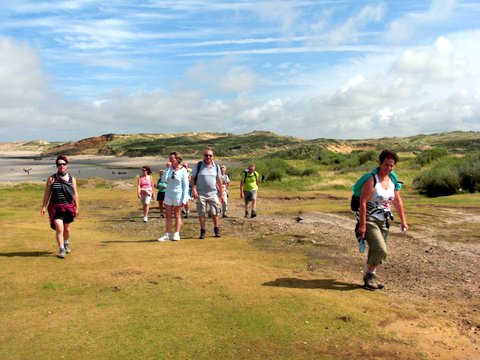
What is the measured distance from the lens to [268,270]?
312 inches

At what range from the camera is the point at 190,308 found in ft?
19.5

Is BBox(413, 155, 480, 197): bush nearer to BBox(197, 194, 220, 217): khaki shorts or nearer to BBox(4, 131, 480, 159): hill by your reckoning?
BBox(197, 194, 220, 217): khaki shorts

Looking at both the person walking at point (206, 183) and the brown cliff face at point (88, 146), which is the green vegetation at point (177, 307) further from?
the brown cliff face at point (88, 146)

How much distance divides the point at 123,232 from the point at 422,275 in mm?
7935

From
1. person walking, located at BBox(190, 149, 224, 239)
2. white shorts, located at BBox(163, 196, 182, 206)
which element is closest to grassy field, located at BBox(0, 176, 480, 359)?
white shorts, located at BBox(163, 196, 182, 206)

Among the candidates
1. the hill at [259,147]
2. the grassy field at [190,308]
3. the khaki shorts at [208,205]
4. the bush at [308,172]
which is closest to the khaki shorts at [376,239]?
the grassy field at [190,308]

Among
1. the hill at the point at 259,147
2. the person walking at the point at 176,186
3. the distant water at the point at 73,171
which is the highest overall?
the hill at the point at 259,147

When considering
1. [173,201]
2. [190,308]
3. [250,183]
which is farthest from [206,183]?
[190,308]

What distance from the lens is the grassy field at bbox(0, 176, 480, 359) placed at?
4832mm

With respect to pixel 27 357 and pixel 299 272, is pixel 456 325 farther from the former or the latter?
pixel 27 357

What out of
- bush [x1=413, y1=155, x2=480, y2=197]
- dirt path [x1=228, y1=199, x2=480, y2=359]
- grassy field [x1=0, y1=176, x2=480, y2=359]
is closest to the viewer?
grassy field [x1=0, y1=176, x2=480, y2=359]

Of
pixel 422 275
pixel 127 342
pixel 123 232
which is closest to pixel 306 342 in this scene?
pixel 127 342

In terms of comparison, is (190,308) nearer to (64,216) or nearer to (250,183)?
(64,216)

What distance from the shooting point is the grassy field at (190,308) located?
15.9ft
